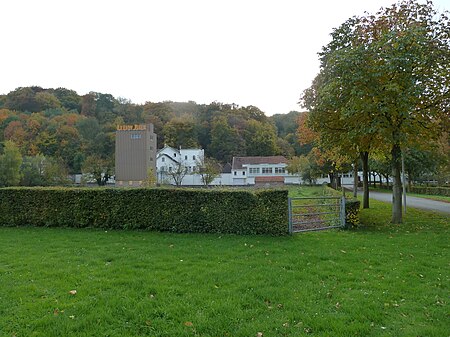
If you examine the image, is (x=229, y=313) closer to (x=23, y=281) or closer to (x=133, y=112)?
(x=23, y=281)

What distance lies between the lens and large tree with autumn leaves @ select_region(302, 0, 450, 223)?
440 inches

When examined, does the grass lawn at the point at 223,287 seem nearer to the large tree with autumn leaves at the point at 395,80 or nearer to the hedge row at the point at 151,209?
the hedge row at the point at 151,209

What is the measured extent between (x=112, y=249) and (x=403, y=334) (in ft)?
20.3

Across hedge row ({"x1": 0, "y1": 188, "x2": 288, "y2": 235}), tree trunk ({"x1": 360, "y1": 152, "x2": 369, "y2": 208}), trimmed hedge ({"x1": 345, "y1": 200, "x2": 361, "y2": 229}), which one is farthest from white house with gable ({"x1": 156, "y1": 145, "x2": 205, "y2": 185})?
trimmed hedge ({"x1": 345, "y1": 200, "x2": 361, "y2": 229})

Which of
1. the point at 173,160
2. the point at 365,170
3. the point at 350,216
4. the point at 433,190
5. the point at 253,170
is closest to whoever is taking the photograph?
the point at 350,216

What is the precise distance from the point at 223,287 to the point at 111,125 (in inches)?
3050

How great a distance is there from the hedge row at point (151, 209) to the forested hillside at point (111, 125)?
56602 mm

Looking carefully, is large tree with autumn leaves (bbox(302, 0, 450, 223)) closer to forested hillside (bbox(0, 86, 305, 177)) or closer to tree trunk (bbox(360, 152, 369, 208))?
tree trunk (bbox(360, 152, 369, 208))

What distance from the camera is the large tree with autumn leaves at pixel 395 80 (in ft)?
36.6

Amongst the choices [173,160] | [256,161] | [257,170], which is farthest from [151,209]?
[256,161]

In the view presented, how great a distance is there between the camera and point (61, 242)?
8.69m

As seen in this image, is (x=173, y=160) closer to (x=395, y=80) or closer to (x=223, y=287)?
(x=395, y=80)

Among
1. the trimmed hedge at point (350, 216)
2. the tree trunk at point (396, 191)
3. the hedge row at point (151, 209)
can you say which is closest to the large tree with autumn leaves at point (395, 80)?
the tree trunk at point (396, 191)

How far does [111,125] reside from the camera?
77125mm
